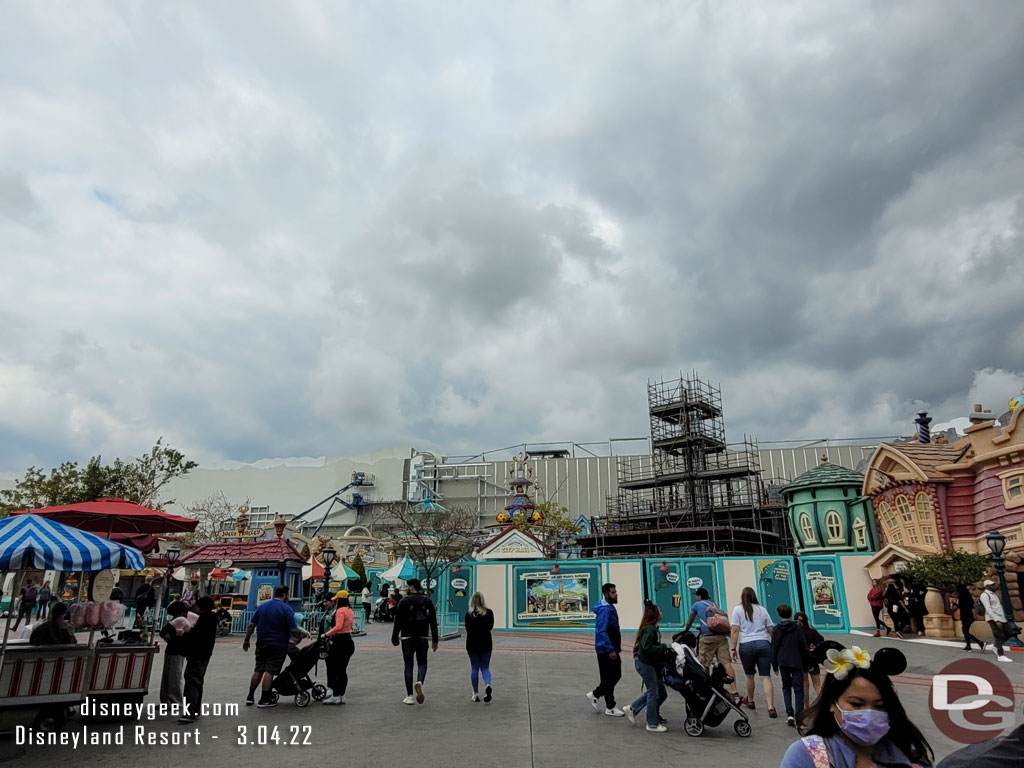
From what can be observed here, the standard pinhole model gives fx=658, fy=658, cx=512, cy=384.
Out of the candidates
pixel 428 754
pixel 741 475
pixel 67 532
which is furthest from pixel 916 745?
pixel 741 475

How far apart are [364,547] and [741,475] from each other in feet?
A: 85.6

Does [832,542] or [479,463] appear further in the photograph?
[479,463]

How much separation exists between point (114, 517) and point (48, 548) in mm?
5497

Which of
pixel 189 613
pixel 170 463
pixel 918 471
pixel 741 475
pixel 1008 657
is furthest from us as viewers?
pixel 741 475

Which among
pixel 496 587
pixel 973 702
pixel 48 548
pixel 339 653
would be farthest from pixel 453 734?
pixel 496 587

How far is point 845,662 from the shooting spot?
9.66ft

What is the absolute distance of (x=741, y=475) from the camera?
44.6 meters

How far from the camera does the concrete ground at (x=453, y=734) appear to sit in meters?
6.47

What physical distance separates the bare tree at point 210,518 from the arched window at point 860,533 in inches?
1118

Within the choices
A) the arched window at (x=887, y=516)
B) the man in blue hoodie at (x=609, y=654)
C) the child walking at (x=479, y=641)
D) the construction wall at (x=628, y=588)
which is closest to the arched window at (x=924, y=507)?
the arched window at (x=887, y=516)

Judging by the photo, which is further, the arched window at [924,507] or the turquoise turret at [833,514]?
the turquoise turret at [833,514]

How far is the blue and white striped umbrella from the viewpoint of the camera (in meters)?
6.95

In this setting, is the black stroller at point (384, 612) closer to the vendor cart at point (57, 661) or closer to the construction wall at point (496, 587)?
the construction wall at point (496, 587)

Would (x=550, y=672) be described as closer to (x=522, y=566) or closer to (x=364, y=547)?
(x=522, y=566)
